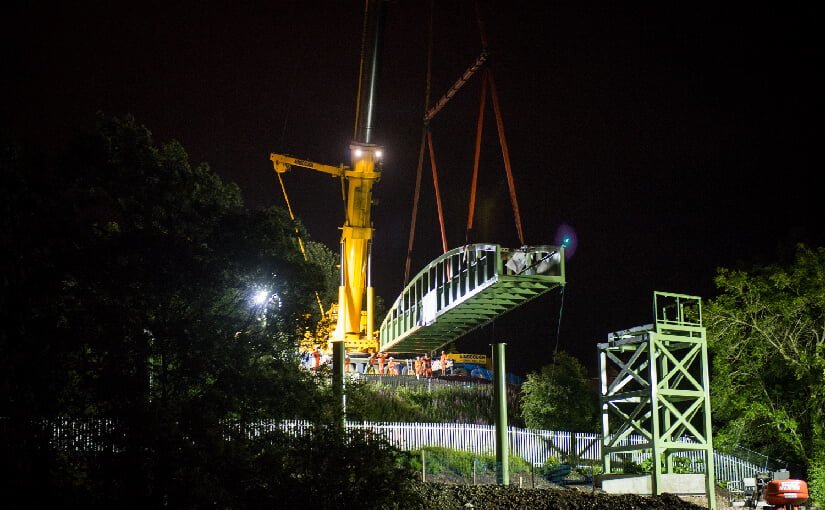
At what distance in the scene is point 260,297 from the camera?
15.5 m

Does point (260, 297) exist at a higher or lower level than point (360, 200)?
lower

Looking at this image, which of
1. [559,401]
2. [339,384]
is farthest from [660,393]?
[559,401]

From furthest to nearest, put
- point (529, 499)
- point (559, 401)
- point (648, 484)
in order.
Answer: point (559, 401)
point (648, 484)
point (529, 499)

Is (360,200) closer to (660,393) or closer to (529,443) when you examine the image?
(529,443)

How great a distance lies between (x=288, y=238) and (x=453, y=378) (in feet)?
86.3

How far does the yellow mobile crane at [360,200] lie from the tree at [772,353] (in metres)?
13.9

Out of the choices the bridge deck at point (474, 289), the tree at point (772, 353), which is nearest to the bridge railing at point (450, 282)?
the bridge deck at point (474, 289)

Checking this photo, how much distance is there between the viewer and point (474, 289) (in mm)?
22984

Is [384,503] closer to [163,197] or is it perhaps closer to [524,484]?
[163,197]

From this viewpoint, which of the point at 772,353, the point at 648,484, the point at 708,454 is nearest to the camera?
the point at 648,484

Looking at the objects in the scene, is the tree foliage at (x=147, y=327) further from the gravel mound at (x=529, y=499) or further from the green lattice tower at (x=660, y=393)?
the green lattice tower at (x=660, y=393)

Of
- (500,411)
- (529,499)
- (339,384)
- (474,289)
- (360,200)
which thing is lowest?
(529,499)

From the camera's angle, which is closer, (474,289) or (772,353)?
(474,289)

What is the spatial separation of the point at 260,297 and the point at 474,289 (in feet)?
28.3
